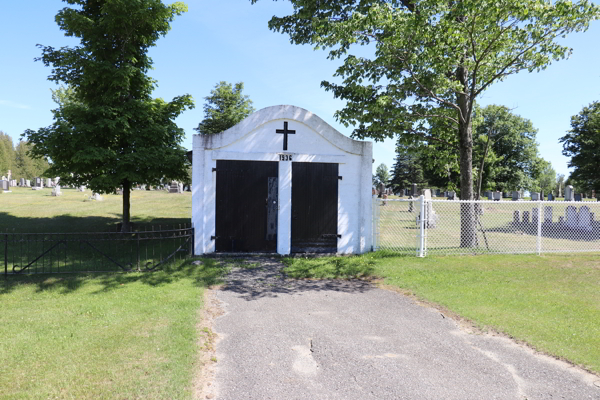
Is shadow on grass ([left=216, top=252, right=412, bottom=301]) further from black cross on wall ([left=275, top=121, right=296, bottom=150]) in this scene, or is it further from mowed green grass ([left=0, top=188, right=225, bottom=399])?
black cross on wall ([left=275, top=121, right=296, bottom=150])

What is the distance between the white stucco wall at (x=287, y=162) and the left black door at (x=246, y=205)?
18cm

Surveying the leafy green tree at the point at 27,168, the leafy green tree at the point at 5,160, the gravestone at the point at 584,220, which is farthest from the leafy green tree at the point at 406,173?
the leafy green tree at the point at 5,160

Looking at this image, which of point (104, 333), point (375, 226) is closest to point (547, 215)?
point (375, 226)

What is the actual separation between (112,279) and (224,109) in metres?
29.1

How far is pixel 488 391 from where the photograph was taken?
3.88 metres

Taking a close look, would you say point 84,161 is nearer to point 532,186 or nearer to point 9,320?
point 9,320

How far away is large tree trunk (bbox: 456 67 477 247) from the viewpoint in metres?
12.7

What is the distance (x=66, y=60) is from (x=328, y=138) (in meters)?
8.78

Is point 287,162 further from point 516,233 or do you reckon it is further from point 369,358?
point 516,233

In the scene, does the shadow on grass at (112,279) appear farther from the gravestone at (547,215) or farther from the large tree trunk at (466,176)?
the gravestone at (547,215)

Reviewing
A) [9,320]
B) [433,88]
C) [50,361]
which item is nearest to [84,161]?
[9,320]

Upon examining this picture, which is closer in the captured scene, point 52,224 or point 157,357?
point 157,357

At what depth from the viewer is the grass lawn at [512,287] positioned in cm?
Answer: 538

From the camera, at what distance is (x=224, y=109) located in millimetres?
35156
